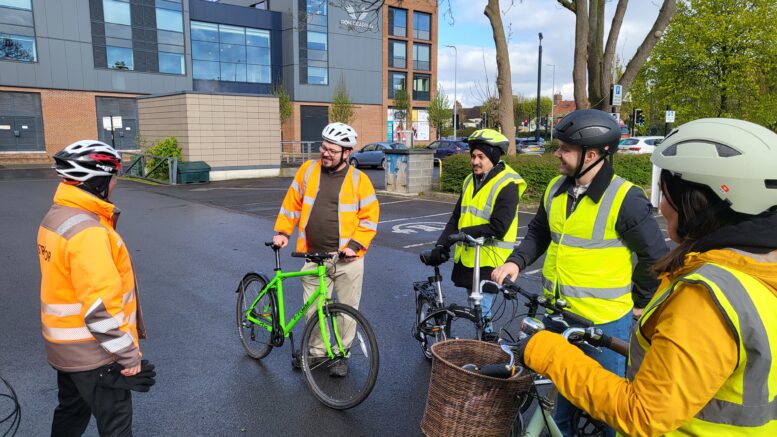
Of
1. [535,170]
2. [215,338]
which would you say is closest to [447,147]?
[535,170]

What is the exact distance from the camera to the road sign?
15.1 metres

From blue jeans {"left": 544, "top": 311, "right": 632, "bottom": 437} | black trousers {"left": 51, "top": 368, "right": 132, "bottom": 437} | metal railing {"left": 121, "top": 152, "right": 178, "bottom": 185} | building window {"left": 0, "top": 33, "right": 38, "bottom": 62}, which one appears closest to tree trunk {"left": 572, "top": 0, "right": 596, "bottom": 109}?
blue jeans {"left": 544, "top": 311, "right": 632, "bottom": 437}

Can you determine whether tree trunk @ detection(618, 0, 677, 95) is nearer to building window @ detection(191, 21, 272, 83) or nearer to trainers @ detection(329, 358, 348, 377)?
trainers @ detection(329, 358, 348, 377)

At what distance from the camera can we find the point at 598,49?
1598 cm

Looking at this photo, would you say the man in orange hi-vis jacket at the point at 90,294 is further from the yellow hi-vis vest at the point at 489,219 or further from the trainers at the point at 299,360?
the yellow hi-vis vest at the point at 489,219

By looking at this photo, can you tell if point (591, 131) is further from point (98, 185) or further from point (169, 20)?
point (169, 20)

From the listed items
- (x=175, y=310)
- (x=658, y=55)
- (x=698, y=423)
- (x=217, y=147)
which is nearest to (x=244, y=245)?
(x=175, y=310)

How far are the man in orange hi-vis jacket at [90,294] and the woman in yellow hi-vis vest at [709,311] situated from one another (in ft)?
6.65

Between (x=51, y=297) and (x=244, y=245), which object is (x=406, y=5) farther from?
(x=51, y=297)

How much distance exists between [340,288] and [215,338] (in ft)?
5.15

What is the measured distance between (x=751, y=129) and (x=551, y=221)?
1.65 meters

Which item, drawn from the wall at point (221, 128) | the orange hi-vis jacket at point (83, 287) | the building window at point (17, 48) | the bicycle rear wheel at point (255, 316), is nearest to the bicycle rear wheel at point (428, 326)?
the bicycle rear wheel at point (255, 316)

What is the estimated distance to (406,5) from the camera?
5506 cm

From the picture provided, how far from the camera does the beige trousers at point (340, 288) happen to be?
431 cm
